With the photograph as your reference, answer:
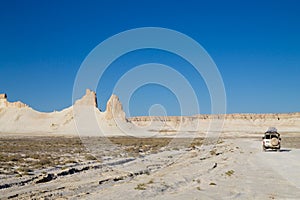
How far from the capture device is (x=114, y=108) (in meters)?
108

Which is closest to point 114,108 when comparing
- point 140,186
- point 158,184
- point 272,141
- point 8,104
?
point 8,104

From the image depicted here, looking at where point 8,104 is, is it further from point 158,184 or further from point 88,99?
point 158,184

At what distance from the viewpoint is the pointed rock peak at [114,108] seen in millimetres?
106812

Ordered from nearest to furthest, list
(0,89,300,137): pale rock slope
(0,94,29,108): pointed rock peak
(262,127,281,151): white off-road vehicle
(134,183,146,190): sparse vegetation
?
(134,183,146,190): sparse vegetation → (262,127,281,151): white off-road vehicle → (0,89,300,137): pale rock slope → (0,94,29,108): pointed rock peak

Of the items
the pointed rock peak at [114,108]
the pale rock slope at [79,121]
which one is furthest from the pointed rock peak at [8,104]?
the pointed rock peak at [114,108]

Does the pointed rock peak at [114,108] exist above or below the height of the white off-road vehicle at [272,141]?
above

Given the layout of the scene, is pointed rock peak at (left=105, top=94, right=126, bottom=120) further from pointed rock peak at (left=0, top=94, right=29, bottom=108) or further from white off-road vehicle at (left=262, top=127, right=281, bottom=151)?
white off-road vehicle at (left=262, top=127, right=281, bottom=151)

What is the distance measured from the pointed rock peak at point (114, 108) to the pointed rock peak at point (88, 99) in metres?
7.19

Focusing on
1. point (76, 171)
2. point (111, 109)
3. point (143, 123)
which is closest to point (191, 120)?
point (143, 123)

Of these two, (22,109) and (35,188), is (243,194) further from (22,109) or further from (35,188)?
(22,109)

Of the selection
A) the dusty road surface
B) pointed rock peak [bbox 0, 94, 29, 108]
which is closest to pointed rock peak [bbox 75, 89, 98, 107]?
pointed rock peak [bbox 0, 94, 29, 108]

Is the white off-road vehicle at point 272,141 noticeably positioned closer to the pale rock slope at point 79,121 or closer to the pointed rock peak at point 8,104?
the pale rock slope at point 79,121

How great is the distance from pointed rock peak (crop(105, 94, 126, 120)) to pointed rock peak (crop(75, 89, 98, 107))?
719 centimetres

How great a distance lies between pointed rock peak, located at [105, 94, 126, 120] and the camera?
350 ft
